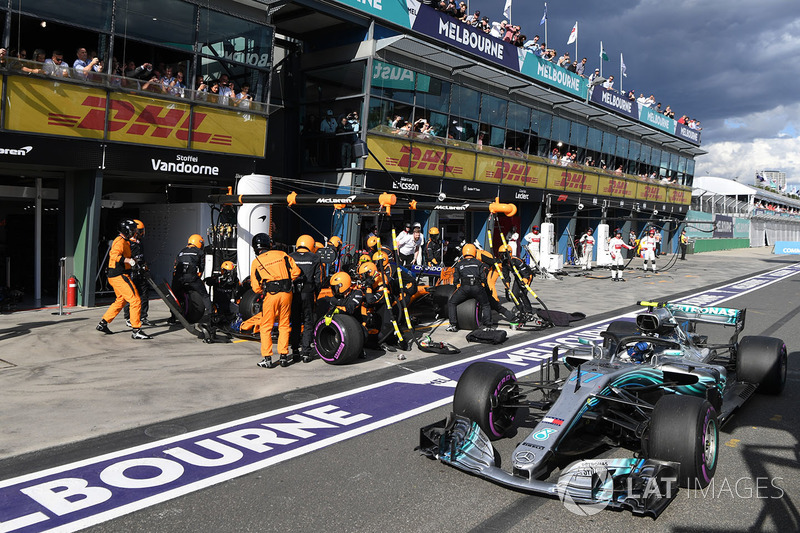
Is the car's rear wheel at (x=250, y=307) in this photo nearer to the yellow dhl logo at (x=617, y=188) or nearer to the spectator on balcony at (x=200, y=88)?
the spectator on balcony at (x=200, y=88)

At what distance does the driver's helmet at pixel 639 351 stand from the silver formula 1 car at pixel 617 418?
0.02 metres

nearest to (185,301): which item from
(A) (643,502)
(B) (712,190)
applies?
(A) (643,502)

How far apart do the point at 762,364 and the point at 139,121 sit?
12.7 m

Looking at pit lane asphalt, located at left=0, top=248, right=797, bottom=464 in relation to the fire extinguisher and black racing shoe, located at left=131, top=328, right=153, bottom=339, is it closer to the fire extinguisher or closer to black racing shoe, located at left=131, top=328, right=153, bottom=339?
black racing shoe, located at left=131, top=328, right=153, bottom=339

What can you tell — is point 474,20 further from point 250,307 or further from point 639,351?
point 639,351

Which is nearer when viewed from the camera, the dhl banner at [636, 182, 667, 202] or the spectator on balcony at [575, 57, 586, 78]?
the spectator on balcony at [575, 57, 586, 78]

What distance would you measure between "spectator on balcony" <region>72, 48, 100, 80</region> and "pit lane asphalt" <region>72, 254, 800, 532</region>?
10.7 metres

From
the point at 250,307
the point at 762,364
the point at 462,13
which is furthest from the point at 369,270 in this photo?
the point at 462,13

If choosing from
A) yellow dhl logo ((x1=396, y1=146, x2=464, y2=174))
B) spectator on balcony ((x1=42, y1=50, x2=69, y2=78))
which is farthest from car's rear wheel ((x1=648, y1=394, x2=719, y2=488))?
yellow dhl logo ((x1=396, y1=146, x2=464, y2=174))

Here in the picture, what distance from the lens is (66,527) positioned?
3967 mm

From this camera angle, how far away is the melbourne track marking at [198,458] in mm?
4242

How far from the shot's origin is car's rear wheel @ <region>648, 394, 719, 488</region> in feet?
14.2

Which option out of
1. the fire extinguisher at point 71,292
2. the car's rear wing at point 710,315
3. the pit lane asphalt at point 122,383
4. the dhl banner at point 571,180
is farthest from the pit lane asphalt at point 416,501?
the dhl banner at point 571,180

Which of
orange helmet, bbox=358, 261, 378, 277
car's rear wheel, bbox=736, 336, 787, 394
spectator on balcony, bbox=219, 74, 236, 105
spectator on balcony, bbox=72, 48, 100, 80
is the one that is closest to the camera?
car's rear wheel, bbox=736, 336, 787, 394
